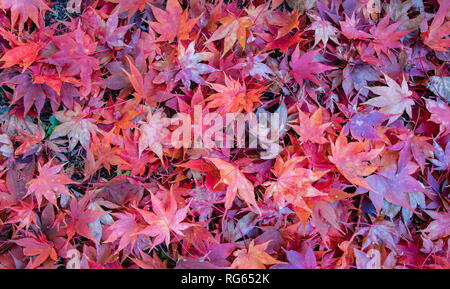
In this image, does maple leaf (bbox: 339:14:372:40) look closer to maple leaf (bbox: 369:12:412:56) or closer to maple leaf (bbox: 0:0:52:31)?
maple leaf (bbox: 369:12:412:56)

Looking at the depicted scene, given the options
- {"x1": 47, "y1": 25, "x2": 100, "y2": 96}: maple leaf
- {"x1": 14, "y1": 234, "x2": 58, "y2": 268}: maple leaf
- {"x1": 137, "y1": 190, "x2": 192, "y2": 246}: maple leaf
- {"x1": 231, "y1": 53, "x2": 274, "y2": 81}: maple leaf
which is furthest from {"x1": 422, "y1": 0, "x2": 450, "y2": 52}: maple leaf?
{"x1": 14, "y1": 234, "x2": 58, "y2": 268}: maple leaf

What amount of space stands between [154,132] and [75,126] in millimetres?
279

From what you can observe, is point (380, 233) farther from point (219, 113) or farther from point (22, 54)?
point (22, 54)

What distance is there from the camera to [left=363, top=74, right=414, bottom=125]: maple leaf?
38.6 inches

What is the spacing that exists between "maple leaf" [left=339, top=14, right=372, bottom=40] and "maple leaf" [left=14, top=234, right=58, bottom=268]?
1.21 m

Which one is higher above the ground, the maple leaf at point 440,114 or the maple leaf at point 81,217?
the maple leaf at point 440,114

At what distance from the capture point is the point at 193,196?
993 mm

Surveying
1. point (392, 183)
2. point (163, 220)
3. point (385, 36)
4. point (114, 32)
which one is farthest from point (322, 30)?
point (163, 220)

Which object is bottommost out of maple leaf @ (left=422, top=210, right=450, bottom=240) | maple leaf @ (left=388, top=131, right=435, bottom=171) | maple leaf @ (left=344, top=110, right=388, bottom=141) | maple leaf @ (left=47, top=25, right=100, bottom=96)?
maple leaf @ (left=422, top=210, right=450, bottom=240)

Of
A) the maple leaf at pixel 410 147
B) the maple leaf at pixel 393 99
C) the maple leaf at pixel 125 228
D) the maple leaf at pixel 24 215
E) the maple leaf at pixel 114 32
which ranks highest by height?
the maple leaf at pixel 114 32

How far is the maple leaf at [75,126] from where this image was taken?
996mm

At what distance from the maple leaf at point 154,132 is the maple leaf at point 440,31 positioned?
924mm

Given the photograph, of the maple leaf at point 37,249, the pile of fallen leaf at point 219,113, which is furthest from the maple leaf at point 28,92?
the maple leaf at point 37,249

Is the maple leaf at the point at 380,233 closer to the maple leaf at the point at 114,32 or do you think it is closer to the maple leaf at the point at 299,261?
the maple leaf at the point at 299,261
